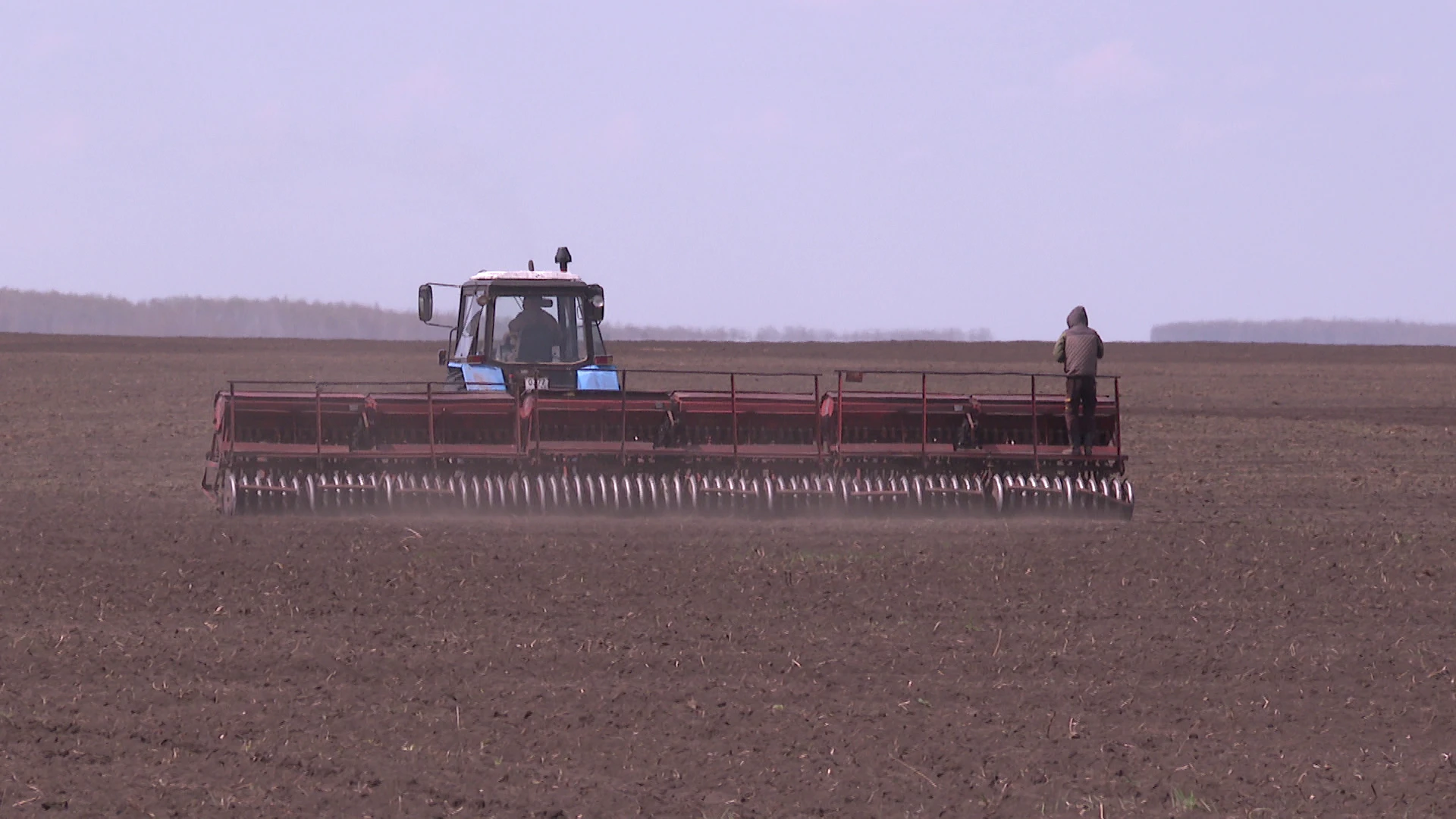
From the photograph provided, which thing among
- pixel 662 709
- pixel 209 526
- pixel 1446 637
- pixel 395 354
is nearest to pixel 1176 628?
pixel 1446 637

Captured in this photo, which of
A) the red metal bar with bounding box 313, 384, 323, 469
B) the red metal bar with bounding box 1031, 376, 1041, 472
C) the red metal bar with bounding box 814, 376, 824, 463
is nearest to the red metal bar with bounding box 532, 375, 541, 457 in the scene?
the red metal bar with bounding box 313, 384, 323, 469

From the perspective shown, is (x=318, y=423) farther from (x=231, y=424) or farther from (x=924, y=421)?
(x=924, y=421)

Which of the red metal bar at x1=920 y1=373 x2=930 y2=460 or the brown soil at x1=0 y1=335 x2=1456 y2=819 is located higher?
the red metal bar at x1=920 y1=373 x2=930 y2=460

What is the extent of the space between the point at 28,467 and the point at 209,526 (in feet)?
25.6

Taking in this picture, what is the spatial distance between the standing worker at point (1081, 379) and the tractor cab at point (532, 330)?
4.69m

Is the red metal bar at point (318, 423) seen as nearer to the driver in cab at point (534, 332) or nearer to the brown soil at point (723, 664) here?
the brown soil at point (723, 664)

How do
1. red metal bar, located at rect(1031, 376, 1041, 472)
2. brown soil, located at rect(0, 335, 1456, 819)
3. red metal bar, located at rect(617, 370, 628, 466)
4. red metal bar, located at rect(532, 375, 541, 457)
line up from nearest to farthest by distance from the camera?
brown soil, located at rect(0, 335, 1456, 819), red metal bar, located at rect(532, 375, 541, 457), red metal bar, located at rect(617, 370, 628, 466), red metal bar, located at rect(1031, 376, 1041, 472)

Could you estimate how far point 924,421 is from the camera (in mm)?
16000

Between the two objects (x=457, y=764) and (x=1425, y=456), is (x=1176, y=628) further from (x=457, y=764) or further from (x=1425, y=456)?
(x=1425, y=456)

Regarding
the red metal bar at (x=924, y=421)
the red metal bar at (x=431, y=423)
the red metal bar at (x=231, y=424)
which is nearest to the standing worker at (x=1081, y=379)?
the red metal bar at (x=924, y=421)

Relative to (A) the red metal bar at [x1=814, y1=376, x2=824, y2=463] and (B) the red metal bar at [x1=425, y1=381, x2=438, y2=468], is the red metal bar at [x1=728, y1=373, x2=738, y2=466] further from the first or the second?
(B) the red metal bar at [x1=425, y1=381, x2=438, y2=468]

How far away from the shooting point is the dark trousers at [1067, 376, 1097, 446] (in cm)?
1606

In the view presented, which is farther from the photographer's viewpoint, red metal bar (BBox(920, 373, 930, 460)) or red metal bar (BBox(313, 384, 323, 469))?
red metal bar (BBox(920, 373, 930, 460))

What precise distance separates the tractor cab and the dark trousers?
4.73 meters
